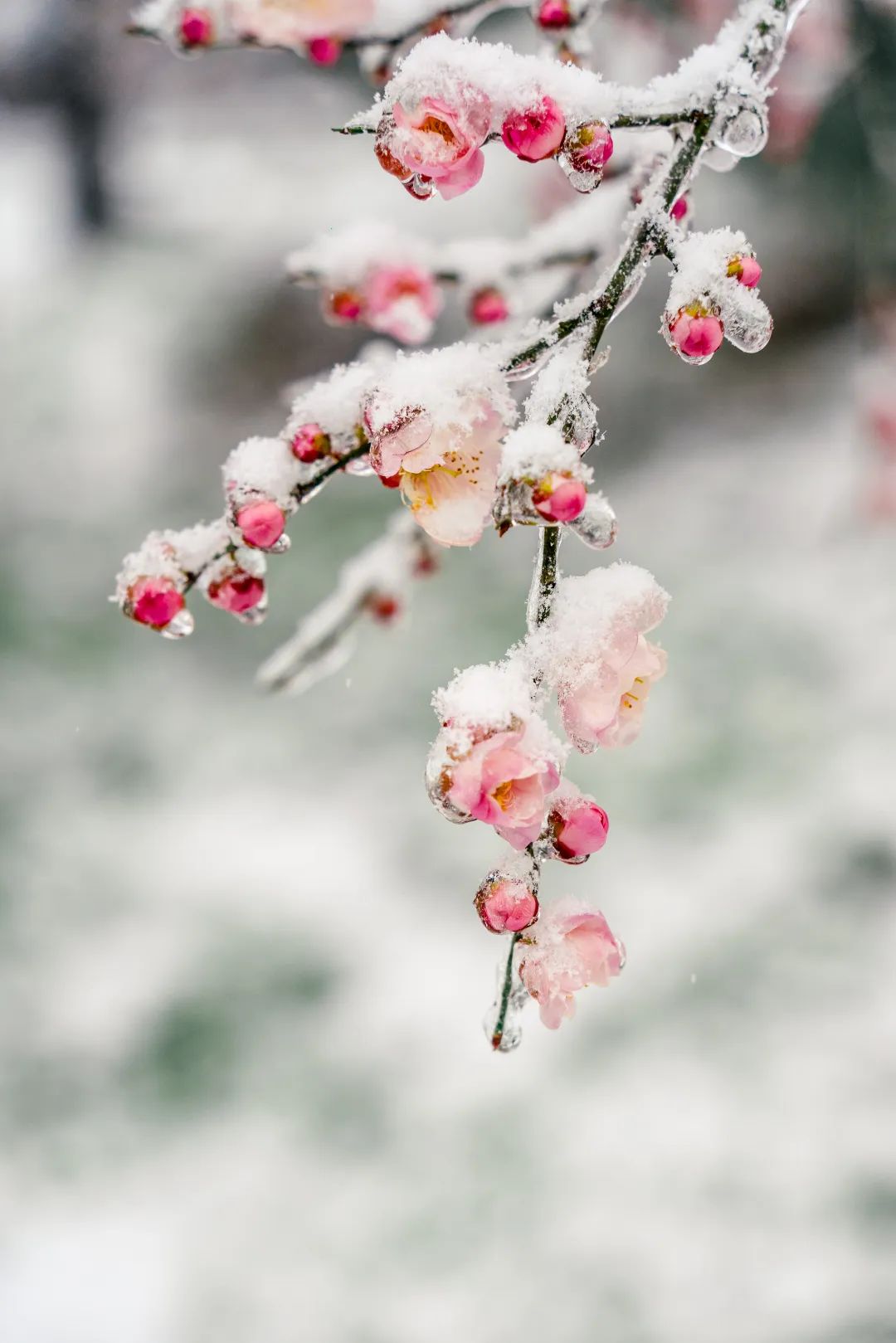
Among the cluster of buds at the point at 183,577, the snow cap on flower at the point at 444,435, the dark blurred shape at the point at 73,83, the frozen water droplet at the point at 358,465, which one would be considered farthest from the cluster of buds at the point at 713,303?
the dark blurred shape at the point at 73,83

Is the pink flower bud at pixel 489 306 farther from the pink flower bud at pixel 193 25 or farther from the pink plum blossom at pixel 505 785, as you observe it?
the pink plum blossom at pixel 505 785

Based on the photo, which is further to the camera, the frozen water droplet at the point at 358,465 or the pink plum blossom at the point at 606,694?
the frozen water droplet at the point at 358,465

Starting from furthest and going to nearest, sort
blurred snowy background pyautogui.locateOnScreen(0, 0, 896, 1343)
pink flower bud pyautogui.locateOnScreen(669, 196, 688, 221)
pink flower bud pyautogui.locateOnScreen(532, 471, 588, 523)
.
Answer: blurred snowy background pyautogui.locateOnScreen(0, 0, 896, 1343) → pink flower bud pyautogui.locateOnScreen(669, 196, 688, 221) → pink flower bud pyautogui.locateOnScreen(532, 471, 588, 523)

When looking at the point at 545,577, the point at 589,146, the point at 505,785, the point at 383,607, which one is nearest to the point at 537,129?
the point at 589,146

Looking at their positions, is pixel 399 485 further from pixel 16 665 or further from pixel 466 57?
pixel 16 665

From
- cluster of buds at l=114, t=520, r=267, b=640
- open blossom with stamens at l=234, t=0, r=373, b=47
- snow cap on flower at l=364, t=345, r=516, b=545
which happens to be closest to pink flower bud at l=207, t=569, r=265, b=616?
cluster of buds at l=114, t=520, r=267, b=640

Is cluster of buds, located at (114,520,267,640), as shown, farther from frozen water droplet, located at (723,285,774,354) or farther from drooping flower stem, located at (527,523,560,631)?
frozen water droplet, located at (723,285,774,354)
